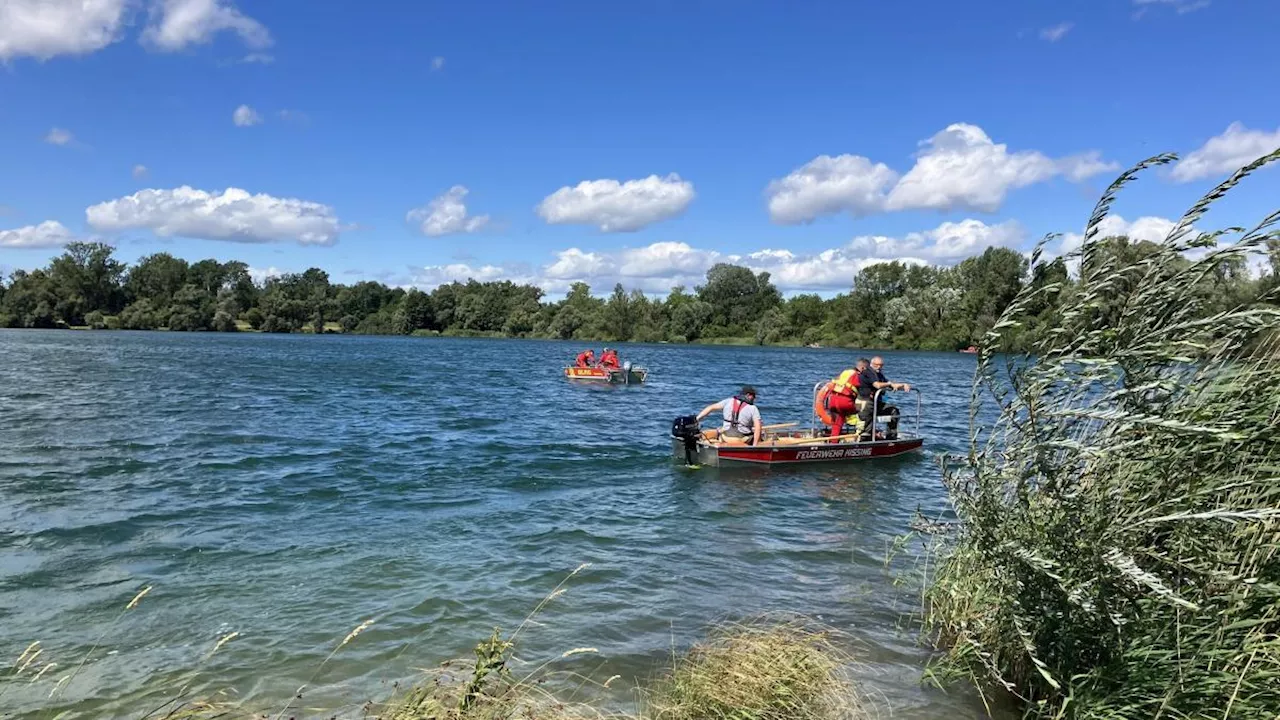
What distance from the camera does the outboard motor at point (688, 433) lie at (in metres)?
15.5

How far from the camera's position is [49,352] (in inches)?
1946

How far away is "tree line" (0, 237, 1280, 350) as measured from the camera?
87188 millimetres

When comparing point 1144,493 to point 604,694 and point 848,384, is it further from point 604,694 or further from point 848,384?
point 848,384

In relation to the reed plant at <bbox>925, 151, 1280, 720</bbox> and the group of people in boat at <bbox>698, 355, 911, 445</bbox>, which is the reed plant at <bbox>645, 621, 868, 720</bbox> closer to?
the reed plant at <bbox>925, 151, 1280, 720</bbox>

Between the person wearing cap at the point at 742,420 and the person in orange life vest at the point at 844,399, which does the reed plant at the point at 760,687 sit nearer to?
the person wearing cap at the point at 742,420

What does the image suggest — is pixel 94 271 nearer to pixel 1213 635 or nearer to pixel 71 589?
pixel 71 589

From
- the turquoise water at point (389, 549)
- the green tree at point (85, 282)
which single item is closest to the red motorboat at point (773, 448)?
the turquoise water at point (389, 549)

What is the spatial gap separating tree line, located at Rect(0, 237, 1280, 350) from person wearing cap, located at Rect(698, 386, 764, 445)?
66.0 m

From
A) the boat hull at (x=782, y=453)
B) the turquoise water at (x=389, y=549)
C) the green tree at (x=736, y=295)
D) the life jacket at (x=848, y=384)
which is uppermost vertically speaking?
the green tree at (x=736, y=295)

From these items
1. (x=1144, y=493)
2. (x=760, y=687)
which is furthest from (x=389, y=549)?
(x=1144, y=493)

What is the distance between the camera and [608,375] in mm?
36875

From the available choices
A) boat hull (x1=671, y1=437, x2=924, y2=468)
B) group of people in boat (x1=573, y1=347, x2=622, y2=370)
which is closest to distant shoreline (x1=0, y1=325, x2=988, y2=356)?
group of people in boat (x1=573, y1=347, x2=622, y2=370)

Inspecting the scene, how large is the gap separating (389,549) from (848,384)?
1116 cm

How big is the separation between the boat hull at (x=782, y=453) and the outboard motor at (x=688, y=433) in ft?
0.33
